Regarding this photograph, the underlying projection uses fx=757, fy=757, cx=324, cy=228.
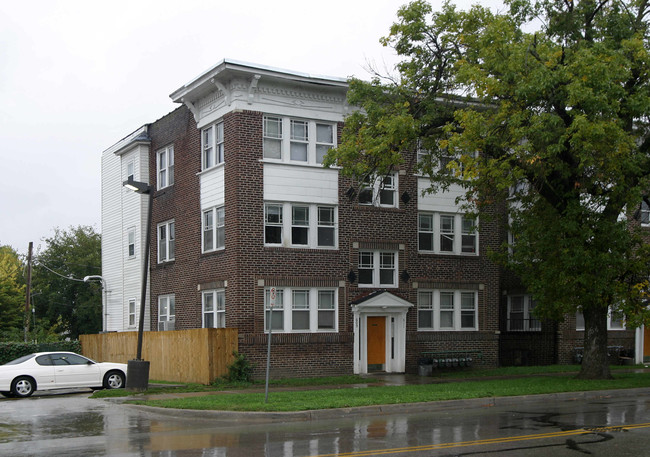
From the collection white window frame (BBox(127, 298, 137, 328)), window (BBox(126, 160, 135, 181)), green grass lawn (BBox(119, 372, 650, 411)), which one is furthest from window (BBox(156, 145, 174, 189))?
green grass lawn (BBox(119, 372, 650, 411))

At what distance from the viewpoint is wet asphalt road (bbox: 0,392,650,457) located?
1155 centimetres

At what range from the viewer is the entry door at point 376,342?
2770cm

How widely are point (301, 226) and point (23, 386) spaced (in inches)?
406

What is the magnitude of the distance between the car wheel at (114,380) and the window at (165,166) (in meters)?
9.38

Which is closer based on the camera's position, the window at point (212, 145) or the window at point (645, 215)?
the window at point (212, 145)

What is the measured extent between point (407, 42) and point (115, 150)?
1913 cm

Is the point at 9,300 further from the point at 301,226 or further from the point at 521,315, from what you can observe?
the point at 521,315

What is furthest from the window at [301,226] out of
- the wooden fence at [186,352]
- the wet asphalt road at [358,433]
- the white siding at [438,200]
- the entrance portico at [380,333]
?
the wet asphalt road at [358,433]

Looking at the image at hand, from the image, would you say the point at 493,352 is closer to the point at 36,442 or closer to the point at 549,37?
the point at 549,37

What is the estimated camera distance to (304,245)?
26.6 metres

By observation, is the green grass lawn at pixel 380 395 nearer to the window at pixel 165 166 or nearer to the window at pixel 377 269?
the window at pixel 377 269

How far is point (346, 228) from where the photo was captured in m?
27.2

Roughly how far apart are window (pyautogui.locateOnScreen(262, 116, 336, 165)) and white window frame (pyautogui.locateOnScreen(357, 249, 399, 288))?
3.90m

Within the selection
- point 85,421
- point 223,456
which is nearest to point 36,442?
point 85,421
